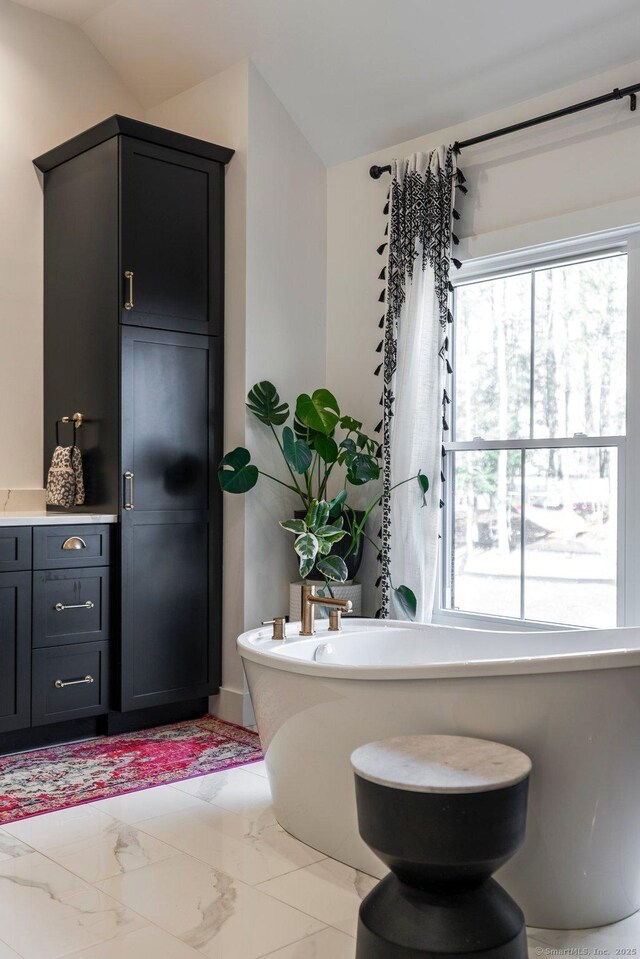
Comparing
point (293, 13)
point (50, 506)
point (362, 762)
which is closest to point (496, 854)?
point (362, 762)

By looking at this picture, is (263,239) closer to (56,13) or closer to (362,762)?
(56,13)

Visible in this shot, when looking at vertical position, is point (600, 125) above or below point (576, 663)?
above

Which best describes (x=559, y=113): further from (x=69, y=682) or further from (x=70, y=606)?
(x=69, y=682)

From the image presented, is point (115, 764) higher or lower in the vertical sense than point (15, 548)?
lower

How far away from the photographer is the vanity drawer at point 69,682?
3.48 metres

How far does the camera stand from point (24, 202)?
4109mm

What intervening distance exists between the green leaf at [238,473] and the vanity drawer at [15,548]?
32.7 inches

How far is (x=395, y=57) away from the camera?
12.1 feet

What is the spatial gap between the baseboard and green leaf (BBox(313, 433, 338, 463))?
109 cm

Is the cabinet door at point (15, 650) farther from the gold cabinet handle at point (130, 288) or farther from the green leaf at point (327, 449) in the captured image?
the green leaf at point (327, 449)

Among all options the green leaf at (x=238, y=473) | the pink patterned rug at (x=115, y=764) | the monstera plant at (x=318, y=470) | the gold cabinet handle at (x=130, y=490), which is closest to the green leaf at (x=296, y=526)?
the monstera plant at (x=318, y=470)

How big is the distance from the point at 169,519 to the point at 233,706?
89cm

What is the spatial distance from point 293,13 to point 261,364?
4.84 feet

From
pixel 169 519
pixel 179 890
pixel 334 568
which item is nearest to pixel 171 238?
pixel 169 519
